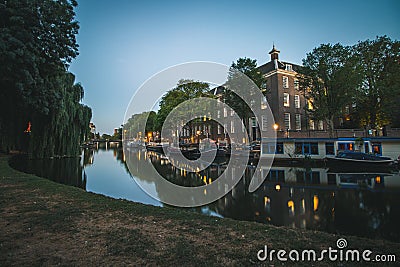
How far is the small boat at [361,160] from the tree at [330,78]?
562 centimetres

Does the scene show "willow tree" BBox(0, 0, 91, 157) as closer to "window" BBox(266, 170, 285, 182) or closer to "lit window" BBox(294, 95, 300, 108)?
"window" BBox(266, 170, 285, 182)

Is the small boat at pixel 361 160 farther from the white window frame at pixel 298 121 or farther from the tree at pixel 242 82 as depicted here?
the white window frame at pixel 298 121

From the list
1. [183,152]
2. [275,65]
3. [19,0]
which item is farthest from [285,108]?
[19,0]

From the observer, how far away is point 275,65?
123 feet

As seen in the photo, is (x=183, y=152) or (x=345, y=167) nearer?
(x=345, y=167)

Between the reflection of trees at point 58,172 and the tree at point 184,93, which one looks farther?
the tree at point 184,93

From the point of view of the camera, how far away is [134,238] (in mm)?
4633

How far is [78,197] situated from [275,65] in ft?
117

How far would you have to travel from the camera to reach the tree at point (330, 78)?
1029 inches

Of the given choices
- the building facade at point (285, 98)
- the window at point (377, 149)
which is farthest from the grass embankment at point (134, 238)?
the building facade at point (285, 98)

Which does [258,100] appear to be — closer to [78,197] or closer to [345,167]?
[345,167]

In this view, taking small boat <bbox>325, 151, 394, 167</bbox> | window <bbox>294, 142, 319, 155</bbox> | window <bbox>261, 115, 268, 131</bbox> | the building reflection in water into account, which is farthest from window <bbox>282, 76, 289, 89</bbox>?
the building reflection in water

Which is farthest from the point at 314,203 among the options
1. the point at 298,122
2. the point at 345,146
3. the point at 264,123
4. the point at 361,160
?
the point at 298,122

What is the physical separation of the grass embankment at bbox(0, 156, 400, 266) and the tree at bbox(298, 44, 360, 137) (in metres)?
24.8
